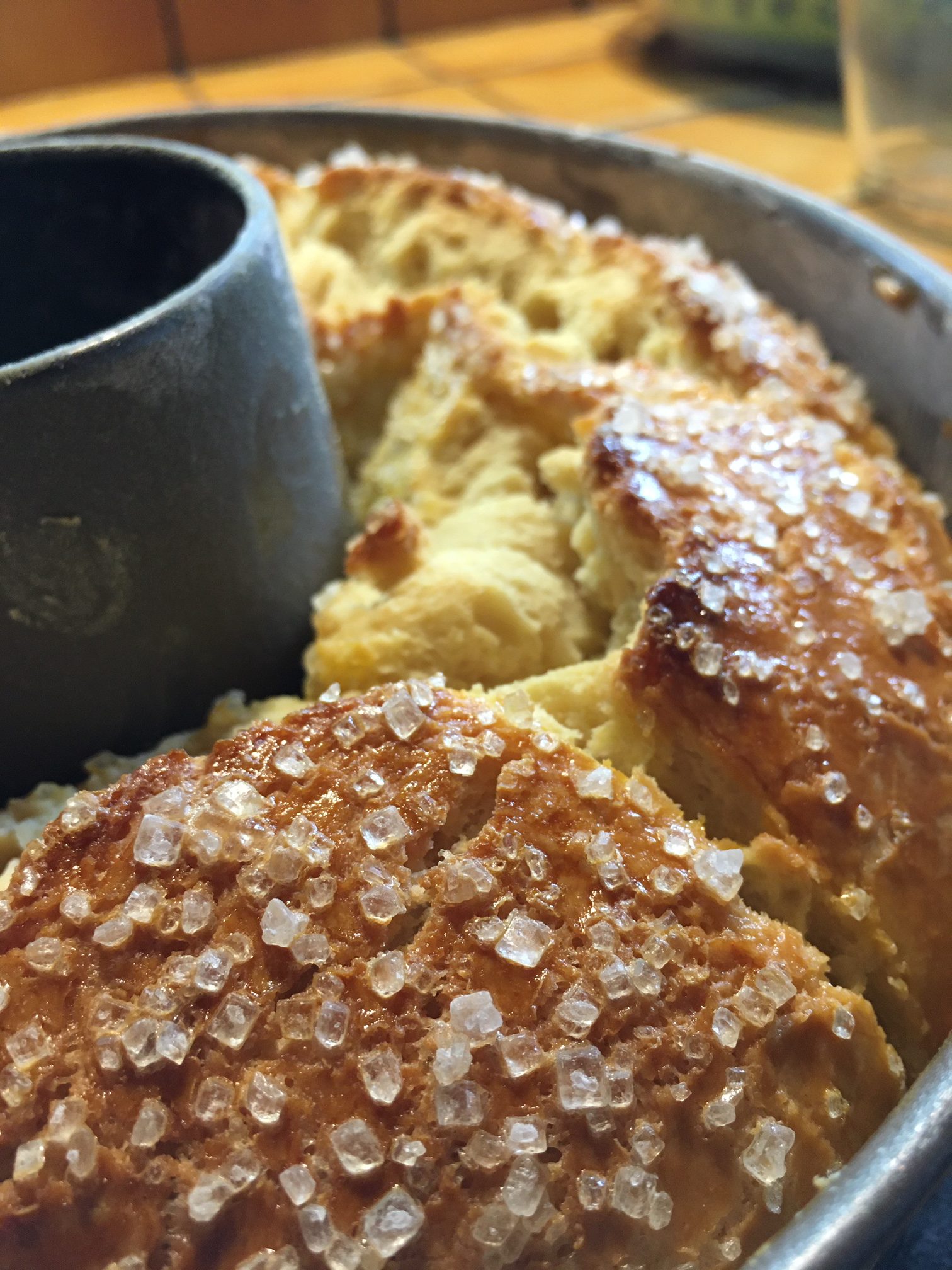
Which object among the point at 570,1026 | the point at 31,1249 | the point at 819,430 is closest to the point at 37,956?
the point at 31,1249

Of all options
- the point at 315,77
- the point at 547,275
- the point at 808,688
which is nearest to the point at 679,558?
the point at 808,688

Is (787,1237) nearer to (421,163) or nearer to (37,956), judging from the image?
(37,956)

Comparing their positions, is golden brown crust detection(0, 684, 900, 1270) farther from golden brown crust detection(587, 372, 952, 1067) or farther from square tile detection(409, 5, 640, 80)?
square tile detection(409, 5, 640, 80)

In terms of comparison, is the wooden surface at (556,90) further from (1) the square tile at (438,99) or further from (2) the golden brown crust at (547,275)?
(2) the golden brown crust at (547,275)

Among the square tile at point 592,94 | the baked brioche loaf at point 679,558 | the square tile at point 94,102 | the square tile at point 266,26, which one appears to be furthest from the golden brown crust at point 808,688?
the square tile at point 266,26

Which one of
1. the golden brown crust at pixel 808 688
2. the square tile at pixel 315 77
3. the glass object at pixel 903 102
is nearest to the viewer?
the golden brown crust at pixel 808 688

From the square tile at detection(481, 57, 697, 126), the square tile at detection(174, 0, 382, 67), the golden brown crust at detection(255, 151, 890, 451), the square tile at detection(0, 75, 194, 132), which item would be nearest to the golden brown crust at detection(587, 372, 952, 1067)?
the golden brown crust at detection(255, 151, 890, 451)

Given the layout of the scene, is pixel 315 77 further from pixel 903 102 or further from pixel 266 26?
pixel 903 102
